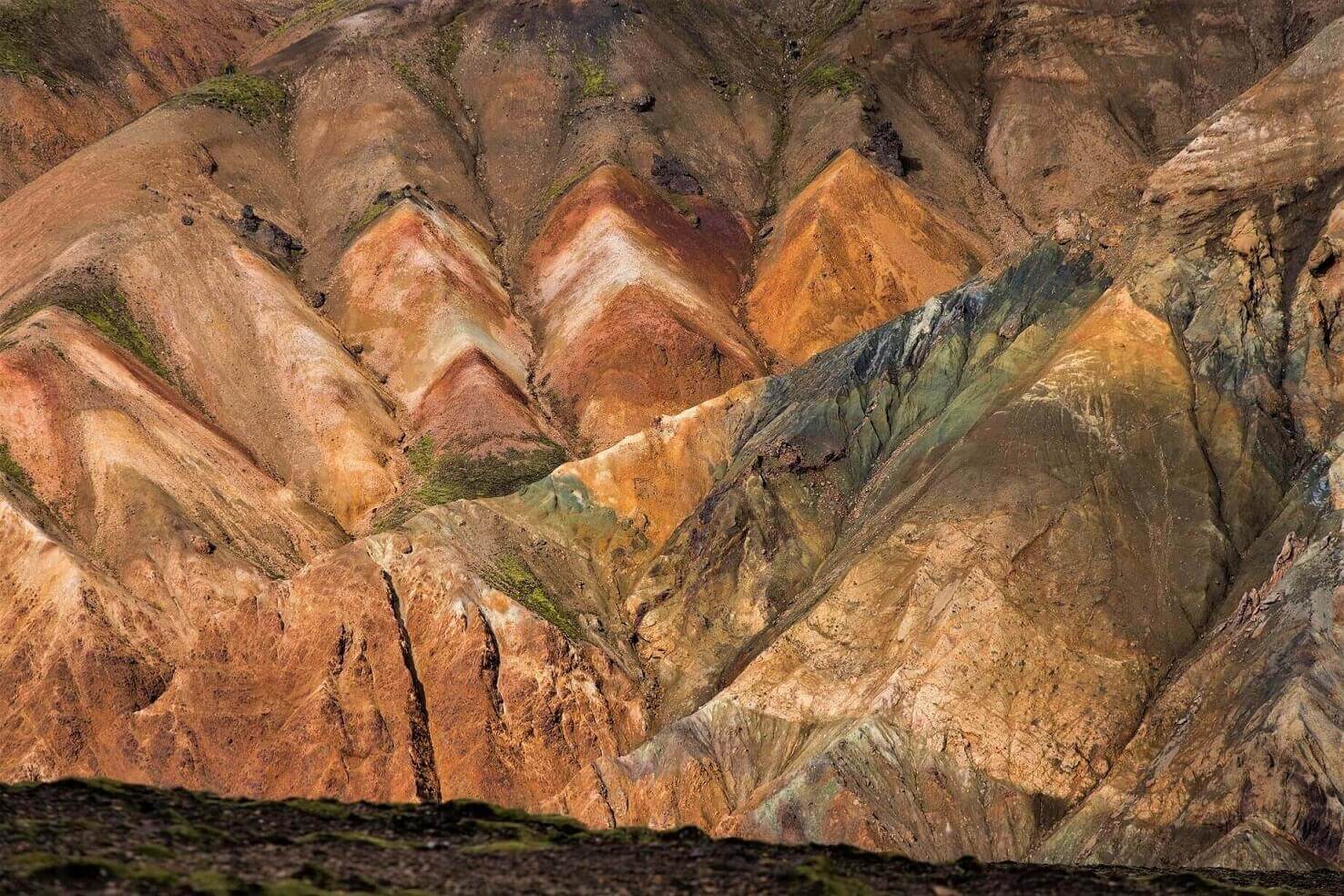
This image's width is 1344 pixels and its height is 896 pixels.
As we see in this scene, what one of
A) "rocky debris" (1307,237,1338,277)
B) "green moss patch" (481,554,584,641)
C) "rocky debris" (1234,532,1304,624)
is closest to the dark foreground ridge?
"rocky debris" (1234,532,1304,624)

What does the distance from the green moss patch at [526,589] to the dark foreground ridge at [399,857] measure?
121 ft

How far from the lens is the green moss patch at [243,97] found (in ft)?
389

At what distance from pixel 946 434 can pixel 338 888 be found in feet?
149

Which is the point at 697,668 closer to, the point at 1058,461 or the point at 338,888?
the point at 1058,461

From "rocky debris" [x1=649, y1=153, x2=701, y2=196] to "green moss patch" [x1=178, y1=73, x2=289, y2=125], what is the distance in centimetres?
2812

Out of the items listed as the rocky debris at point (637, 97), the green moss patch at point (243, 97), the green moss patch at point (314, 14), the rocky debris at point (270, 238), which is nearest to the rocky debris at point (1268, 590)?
the rocky debris at point (270, 238)

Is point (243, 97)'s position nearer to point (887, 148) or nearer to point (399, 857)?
point (887, 148)

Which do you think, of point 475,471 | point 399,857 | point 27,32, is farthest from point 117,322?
Answer: point 399,857

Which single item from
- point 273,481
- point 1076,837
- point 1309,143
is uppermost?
point 273,481

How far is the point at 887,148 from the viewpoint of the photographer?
11906cm

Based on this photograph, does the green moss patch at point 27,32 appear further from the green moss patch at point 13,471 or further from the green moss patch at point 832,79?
the green moss patch at point 13,471

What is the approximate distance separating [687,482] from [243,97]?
60.0 metres

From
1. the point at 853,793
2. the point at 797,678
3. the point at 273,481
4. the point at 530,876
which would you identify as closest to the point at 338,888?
the point at 530,876

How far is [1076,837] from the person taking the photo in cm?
5062
